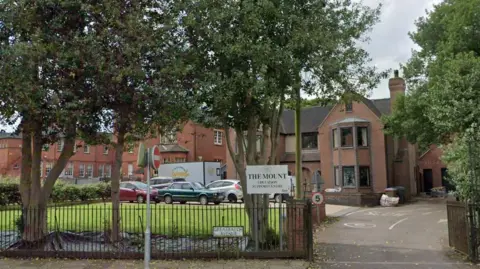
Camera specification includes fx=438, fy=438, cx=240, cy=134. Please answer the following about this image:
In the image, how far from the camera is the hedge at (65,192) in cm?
2717

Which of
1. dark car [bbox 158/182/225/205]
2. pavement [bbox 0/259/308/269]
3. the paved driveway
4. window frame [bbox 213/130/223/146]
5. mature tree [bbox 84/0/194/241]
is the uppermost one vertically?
window frame [bbox 213/130/223/146]

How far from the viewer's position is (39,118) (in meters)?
10.9

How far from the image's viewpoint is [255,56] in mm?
10680

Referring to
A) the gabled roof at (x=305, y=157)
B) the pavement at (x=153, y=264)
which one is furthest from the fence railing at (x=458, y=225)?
the gabled roof at (x=305, y=157)

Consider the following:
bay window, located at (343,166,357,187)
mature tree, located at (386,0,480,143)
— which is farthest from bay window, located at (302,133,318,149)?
mature tree, located at (386,0,480,143)

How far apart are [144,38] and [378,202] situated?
2494 cm

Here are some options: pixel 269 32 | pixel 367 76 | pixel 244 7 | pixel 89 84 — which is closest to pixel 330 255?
pixel 367 76

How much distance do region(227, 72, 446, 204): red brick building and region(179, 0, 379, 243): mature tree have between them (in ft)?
67.3

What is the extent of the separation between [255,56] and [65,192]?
23.2 metres

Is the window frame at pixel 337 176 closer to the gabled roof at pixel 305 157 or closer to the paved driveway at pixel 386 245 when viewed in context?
the gabled roof at pixel 305 157

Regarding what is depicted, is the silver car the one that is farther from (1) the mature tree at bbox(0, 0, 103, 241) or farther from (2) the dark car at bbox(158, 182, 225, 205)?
(1) the mature tree at bbox(0, 0, 103, 241)

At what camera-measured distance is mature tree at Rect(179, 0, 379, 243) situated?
10.8 meters

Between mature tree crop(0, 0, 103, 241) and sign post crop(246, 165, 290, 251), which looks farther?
sign post crop(246, 165, 290, 251)

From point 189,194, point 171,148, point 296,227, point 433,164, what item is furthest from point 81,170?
point 296,227
